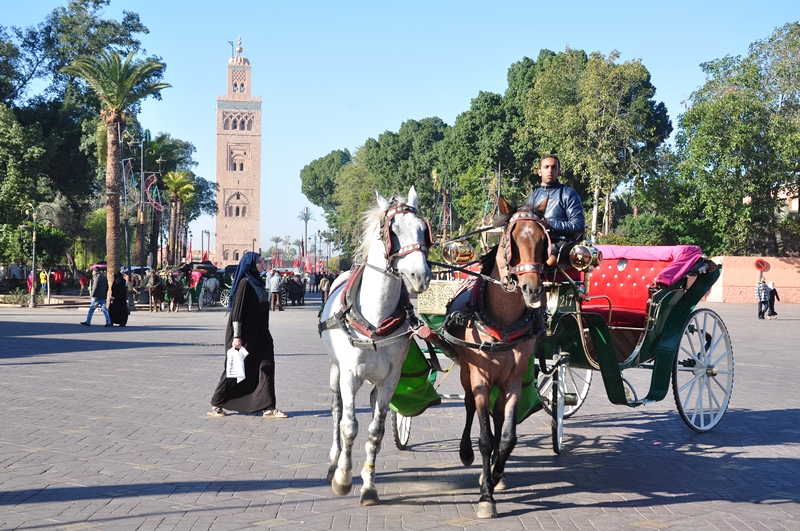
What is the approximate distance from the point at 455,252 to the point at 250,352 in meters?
3.40

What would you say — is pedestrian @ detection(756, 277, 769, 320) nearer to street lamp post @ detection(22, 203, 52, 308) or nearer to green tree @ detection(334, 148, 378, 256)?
street lamp post @ detection(22, 203, 52, 308)

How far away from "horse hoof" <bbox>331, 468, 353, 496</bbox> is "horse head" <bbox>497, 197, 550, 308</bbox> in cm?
161

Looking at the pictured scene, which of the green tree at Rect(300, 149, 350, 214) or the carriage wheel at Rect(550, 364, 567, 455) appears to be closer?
the carriage wheel at Rect(550, 364, 567, 455)

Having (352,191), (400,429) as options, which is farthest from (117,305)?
(352,191)

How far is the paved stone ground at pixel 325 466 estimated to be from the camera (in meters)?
5.23

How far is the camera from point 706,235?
47.2 metres

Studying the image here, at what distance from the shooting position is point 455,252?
6.38 meters

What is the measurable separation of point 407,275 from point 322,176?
12138 cm

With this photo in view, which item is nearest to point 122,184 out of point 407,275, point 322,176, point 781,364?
point 781,364

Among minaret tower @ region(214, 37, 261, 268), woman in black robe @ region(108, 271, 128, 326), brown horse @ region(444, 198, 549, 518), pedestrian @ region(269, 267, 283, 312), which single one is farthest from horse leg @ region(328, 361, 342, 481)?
minaret tower @ region(214, 37, 261, 268)

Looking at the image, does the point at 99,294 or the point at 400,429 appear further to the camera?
the point at 99,294

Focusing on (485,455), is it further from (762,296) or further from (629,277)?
(762,296)

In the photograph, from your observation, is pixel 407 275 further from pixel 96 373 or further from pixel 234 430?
pixel 96 373

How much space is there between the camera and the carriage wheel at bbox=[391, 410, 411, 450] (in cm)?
719
